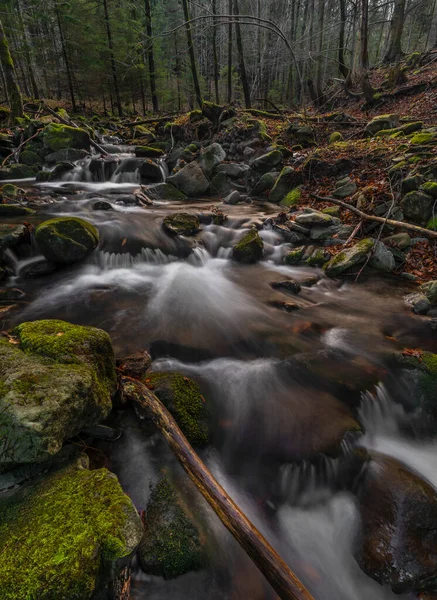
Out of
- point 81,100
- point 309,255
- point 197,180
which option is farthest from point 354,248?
point 81,100

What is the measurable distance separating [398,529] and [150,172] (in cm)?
1306

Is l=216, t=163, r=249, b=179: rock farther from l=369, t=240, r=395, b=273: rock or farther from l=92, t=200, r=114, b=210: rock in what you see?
l=369, t=240, r=395, b=273: rock

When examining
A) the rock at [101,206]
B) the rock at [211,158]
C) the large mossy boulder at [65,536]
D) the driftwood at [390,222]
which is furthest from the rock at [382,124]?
the large mossy boulder at [65,536]

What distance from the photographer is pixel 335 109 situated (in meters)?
16.3

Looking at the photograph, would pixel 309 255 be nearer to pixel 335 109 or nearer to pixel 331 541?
pixel 331 541

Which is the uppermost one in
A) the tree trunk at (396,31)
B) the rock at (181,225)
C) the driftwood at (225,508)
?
the tree trunk at (396,31)

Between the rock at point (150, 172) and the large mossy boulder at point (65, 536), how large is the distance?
1242cm

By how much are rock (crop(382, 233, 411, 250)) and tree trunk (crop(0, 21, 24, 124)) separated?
17394 mm

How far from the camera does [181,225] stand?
7660 mm

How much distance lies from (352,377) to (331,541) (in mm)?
1778

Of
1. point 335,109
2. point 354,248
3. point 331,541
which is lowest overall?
point 331,541

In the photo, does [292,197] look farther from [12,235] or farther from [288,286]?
[12,235]

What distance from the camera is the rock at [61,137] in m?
13.3

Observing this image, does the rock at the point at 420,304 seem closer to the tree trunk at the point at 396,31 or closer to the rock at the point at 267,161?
the rock at the point at 267,161
